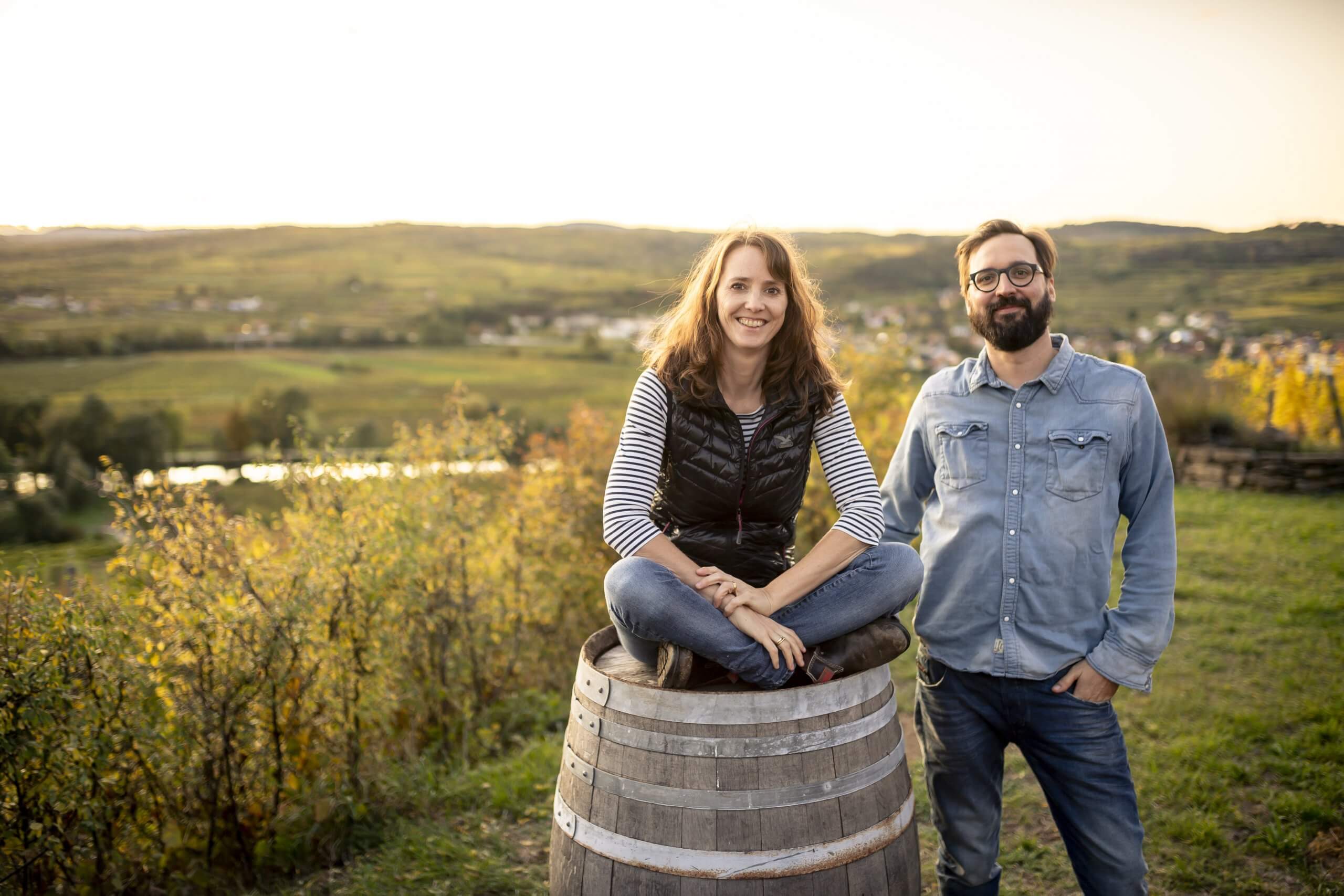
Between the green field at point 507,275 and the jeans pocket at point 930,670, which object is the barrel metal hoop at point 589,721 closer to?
the jeans pocket at point 930,670

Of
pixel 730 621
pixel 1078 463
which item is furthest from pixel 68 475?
pixel 1078 463

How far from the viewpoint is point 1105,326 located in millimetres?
31000

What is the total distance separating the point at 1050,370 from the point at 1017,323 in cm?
17

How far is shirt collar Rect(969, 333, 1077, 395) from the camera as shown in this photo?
2373mm

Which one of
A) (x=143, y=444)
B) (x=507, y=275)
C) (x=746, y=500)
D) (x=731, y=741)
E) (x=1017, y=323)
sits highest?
(x=507, y=275)

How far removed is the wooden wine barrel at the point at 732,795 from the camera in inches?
73.4

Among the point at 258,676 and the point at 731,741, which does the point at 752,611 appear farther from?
the point at 258,676

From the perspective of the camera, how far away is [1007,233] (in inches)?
95.7

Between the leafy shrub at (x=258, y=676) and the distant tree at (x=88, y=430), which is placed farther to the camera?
the distant tree at (x=88, y=430)

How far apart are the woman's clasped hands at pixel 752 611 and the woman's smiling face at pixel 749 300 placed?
69 cm

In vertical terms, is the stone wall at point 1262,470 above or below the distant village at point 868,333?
below

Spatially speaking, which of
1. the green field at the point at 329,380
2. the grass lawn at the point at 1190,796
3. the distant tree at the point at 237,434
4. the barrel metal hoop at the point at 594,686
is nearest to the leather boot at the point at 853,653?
the barrel metal hoop at the point at 594,686

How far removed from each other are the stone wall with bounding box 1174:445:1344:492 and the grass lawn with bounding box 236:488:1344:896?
5.67 meters

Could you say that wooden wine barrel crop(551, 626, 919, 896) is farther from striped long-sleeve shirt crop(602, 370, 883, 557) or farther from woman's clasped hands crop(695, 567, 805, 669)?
striped long-sleeve shirt crop(602, 370, 883, 557)
